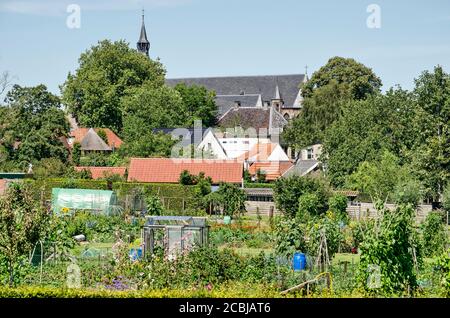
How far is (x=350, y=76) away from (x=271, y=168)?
77.6 ft

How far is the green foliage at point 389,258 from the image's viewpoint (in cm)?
2111

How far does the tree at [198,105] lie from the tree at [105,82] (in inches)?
123

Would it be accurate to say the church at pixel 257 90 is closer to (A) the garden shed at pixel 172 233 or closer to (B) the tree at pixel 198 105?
(B) the tree at pixel 198 105

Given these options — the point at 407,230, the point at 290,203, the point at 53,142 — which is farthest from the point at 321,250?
the point at 53,142

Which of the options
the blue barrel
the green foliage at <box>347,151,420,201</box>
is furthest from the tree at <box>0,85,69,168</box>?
the blue barrel

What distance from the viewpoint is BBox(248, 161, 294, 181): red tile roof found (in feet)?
227

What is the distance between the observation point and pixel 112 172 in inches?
2542

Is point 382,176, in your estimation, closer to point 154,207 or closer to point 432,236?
point 154,207

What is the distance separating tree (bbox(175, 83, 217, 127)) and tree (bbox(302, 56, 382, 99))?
11088 mm

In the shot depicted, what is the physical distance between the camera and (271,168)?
70.5 metres

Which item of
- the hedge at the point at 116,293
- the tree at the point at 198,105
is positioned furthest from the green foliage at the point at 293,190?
the tree at the point at 198,105

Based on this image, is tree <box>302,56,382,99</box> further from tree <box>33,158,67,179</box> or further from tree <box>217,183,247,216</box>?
tree <box>217,183,247,216</box>

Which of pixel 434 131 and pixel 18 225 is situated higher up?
pixel 434 131

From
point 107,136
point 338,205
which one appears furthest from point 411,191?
point 107,136
